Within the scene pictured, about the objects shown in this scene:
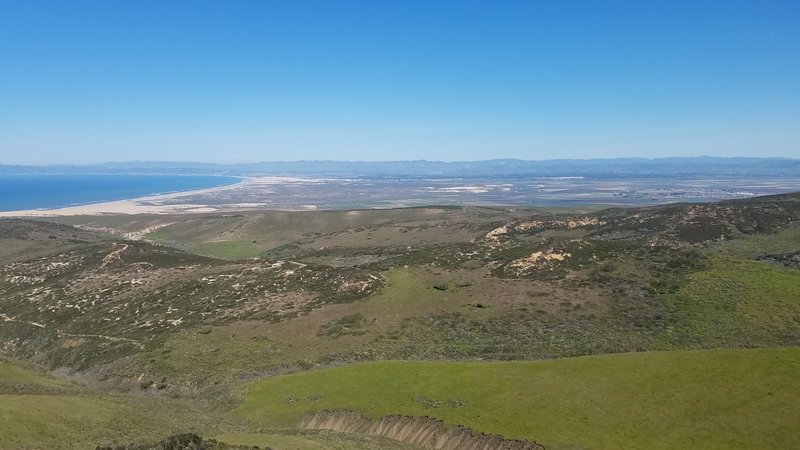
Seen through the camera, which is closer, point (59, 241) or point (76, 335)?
point (76, 335)

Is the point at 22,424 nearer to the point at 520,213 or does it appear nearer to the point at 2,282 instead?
the point at 2,282

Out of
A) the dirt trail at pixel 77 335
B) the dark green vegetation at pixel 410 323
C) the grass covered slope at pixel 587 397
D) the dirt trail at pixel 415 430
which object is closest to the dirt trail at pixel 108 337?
the dirt trail at pixel 77 335

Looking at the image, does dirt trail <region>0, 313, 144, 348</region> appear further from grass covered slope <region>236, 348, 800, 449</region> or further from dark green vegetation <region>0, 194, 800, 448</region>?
grass covered slope <region>236, 348, 800, 449</region>

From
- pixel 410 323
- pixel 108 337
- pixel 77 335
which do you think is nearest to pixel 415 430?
pixel 410 323

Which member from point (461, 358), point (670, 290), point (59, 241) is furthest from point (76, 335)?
point (59, 241)

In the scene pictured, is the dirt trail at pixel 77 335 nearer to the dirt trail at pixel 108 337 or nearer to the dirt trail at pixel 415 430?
the dirt trail at pixel 108 337

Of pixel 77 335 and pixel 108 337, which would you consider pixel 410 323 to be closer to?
pixel 108 337

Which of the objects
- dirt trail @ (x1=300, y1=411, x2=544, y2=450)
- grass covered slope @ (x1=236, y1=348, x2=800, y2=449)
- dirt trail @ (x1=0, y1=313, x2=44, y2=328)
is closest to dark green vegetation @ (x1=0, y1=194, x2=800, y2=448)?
grass covered slope @ (x1=236, y1=348, x2=800, y2=449)
